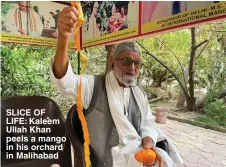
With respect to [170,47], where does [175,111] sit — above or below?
below

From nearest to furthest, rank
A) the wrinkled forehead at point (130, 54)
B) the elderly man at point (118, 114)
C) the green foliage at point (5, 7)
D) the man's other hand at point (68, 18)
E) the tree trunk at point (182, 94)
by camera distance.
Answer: the man's other hand at point (68, 18) < the elderly man at point (118, 114) < the wrinkled forehead at point (130, 54) < the green foliage at point (5, 7) < the tree trunk at point (182, 94)

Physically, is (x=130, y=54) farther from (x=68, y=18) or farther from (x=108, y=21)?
(x=108, y=21)

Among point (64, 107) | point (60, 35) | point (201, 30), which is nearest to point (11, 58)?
point (64, 107)

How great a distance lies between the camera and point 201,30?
378cm

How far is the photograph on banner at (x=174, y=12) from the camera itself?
0.98 meters

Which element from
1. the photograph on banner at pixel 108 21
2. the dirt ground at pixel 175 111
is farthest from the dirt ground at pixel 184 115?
the photograph on banner at pixel 108 21

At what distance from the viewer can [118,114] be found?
1144 millimetres

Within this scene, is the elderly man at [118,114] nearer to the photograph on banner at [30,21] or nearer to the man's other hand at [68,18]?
the man's other hand at [68,18]

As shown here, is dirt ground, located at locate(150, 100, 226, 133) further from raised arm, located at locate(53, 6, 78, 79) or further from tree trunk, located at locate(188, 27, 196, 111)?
raised arm, located at locate(53, 6, 78, 79)

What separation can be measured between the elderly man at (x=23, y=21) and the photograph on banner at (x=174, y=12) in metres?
1.07

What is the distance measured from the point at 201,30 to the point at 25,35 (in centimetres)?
302

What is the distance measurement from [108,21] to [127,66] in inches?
28.1

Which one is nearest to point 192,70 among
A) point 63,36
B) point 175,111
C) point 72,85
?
point 175,111

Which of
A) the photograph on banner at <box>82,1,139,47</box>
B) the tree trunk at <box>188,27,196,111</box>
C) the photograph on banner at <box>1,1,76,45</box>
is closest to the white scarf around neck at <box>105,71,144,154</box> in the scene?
the photograph on banner at <box>82,1,139,47</box>
